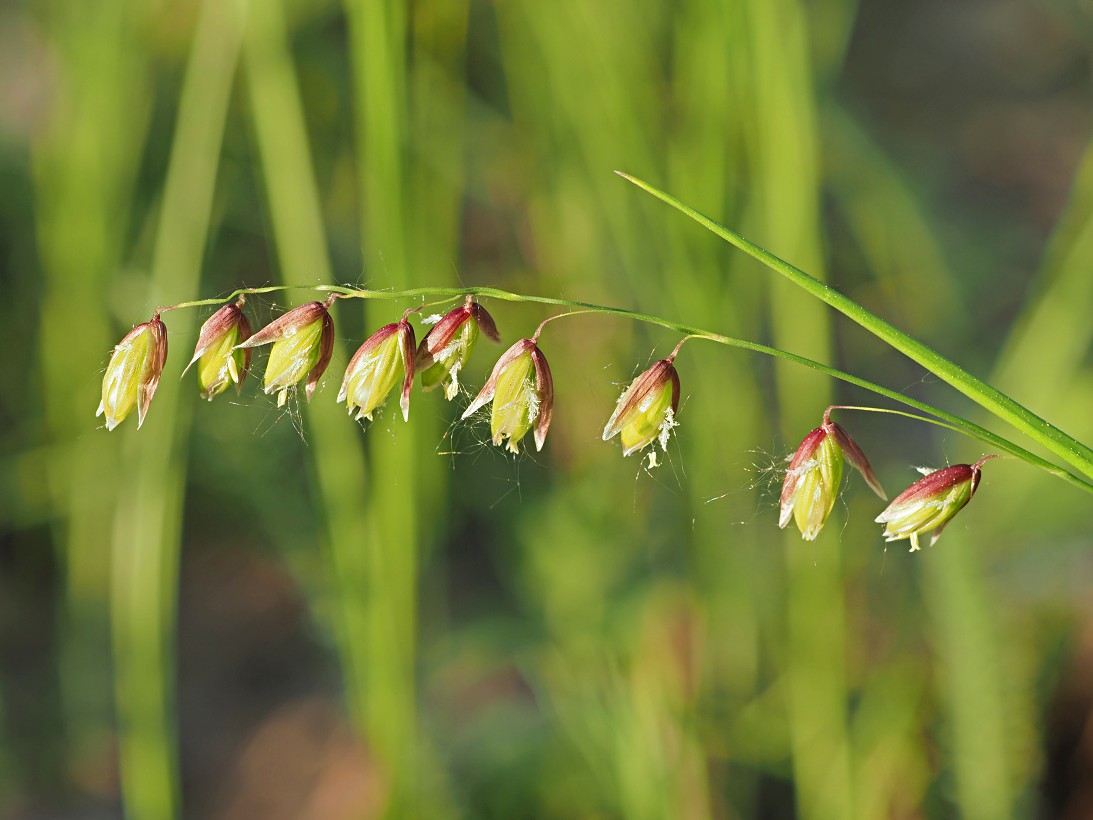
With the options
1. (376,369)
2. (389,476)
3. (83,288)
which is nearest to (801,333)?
(389,476)

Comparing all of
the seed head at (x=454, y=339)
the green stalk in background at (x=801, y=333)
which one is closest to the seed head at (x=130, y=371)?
the seed head at (x=454, y=339)

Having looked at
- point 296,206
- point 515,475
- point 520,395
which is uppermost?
point 296,206

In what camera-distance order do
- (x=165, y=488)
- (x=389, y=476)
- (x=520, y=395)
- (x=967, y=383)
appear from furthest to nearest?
(x=165, y=488) → (x=389, y=476) → (x=520, y=395) → (x=967, y=383)

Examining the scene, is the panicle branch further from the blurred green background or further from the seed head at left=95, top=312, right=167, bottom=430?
the blurred green background

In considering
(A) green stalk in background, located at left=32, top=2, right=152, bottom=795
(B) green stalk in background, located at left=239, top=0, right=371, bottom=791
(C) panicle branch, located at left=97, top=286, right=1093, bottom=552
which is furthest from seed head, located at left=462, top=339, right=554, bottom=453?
(A) green stalk in background, located at left=32, top=2, right=152, bottom=795

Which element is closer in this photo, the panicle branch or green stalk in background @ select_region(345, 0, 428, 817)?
the panicle branch

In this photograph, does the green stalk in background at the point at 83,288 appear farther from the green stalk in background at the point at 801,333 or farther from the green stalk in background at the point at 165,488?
the green stalk in background at the point at 801,333

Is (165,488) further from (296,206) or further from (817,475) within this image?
(817,475)
